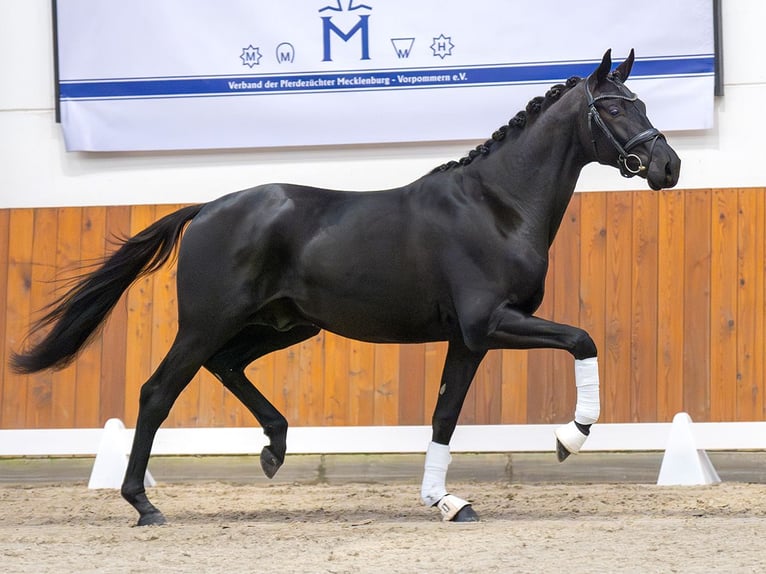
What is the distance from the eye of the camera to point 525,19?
7754mm

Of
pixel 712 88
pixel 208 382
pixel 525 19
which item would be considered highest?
pixel 525 19

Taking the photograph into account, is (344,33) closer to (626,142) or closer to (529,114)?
(529,114)

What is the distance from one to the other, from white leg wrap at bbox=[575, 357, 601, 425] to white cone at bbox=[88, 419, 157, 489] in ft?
11.8

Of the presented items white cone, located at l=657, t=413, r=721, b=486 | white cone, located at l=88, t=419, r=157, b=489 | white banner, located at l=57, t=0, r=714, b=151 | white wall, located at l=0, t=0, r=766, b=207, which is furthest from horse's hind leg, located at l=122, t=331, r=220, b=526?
white cone, located at l=657, t=413, r=721, b=486

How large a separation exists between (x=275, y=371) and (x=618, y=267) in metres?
2.43

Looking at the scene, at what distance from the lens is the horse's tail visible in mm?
5930

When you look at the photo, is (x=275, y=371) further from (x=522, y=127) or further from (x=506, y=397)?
(x=522, y=127)

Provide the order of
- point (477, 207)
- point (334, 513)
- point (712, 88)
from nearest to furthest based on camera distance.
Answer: point (477, 207) → point (334, 513) → point (712, 88)

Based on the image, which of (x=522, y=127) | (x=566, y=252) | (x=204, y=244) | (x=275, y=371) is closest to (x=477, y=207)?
(x=522, y=127)

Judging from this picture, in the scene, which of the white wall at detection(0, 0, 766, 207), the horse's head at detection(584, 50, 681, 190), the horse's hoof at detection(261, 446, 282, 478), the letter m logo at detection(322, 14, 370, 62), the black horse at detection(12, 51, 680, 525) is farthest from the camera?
the letter m logo at detection(322, 14, 370, 62)

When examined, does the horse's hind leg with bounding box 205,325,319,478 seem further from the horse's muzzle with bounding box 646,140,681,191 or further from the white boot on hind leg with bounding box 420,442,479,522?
the horse's muzzle with bounding box 646,140,681,191

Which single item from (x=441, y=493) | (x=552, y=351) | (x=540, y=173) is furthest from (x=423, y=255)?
(x=552, y=351)

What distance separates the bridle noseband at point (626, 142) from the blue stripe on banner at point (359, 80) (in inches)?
94.4

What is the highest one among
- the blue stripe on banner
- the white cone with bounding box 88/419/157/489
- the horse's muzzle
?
the blue stripe on banner
